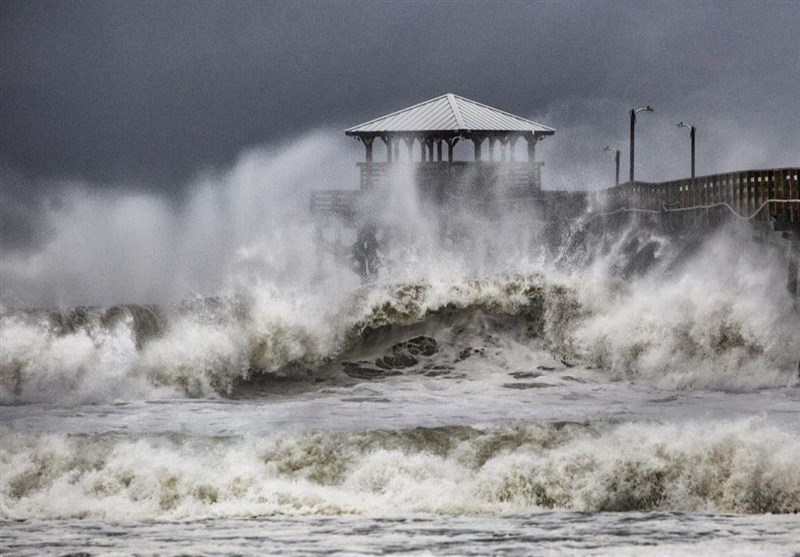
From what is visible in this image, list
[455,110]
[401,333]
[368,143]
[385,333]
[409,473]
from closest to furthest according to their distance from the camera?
[409,473]
[385,333]
[401,333]
[368,143]
[455,110]

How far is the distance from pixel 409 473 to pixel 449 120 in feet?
109

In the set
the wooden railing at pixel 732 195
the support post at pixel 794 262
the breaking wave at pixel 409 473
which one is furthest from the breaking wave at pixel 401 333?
the breaking wave at pixel 409 473

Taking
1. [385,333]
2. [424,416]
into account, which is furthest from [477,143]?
[424,416]

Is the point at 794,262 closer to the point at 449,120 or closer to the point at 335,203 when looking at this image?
the point at 449,120

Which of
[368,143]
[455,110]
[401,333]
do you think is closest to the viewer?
[401,333]

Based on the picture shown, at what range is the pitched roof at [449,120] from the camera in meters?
45.9

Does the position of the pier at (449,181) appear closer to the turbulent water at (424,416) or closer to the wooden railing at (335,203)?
the wooden railing at (335,203)

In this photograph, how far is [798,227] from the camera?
28391 millimetres

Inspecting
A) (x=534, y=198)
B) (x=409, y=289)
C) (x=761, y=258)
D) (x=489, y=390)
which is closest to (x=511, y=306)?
(x=409, y=289)

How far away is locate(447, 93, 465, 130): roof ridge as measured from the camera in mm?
46028

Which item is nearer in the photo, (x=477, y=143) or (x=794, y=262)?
(x=794, y=262)

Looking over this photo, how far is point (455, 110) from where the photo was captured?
4822cm

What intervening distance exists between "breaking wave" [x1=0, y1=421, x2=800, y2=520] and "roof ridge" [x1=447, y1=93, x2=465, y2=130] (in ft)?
101

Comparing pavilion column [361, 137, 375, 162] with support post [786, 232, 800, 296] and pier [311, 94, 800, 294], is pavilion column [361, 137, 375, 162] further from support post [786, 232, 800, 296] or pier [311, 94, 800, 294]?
support post [786, 232, 800, 296]
